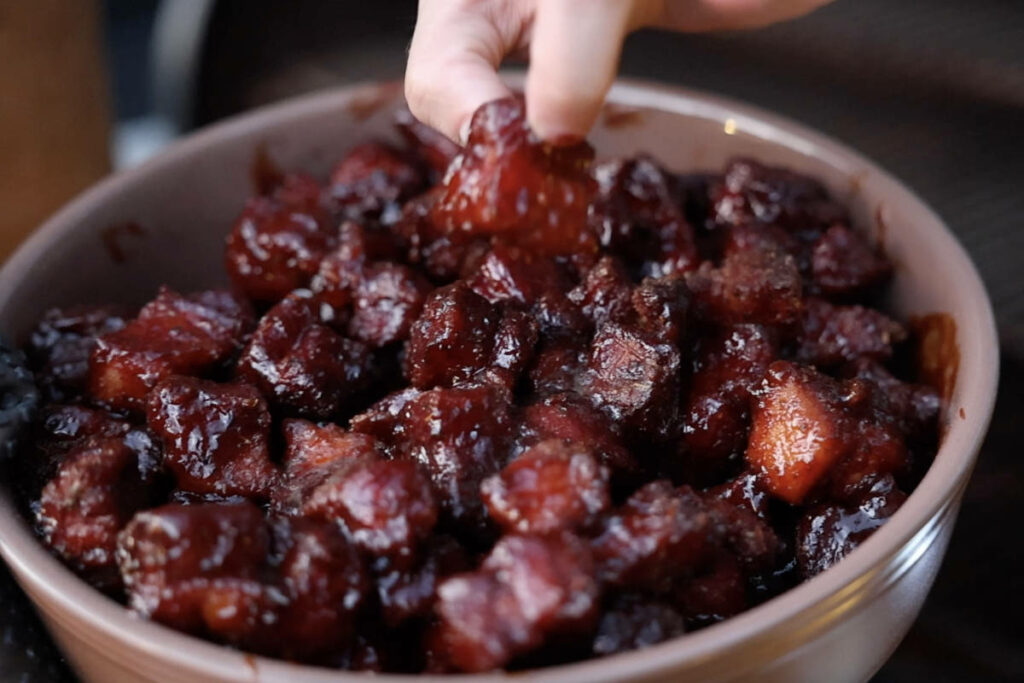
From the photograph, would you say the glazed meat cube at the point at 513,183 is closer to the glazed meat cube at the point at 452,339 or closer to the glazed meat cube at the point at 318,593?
the glazed meat cube at the point at 452,339

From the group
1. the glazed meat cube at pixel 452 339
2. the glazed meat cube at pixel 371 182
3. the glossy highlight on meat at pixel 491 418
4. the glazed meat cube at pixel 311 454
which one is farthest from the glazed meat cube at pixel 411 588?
the glazed meat cube at pixel 371 182

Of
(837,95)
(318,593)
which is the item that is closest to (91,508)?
(318,593)

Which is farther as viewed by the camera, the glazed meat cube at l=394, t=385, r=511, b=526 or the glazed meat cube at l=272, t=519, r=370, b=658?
the glazed meat cube at l=394, t=385, r=511, b=526

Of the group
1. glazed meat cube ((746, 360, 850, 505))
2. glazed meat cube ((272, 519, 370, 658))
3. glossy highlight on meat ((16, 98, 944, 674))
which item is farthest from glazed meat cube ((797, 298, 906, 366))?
glazed meat cube ((272, 519, 370, 658))

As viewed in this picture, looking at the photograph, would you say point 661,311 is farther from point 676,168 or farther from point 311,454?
point 676,168

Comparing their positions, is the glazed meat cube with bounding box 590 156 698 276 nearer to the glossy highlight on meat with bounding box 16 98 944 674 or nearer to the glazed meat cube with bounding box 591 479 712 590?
the glossy highlight on meat with bounding box 16 98 944 674

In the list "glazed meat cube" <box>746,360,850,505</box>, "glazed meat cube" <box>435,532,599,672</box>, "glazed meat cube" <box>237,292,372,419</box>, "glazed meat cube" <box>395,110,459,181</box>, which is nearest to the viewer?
"glazed meat cube" <box>435,532,599,672</box>
